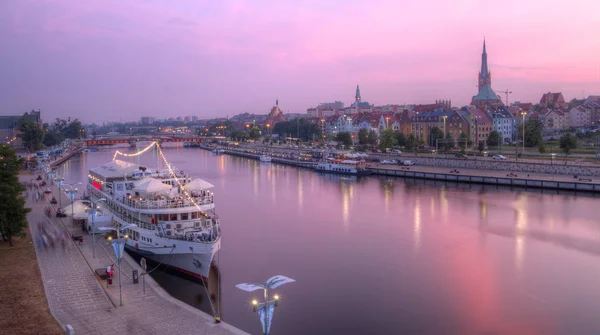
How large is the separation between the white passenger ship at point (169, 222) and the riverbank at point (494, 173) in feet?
52.4

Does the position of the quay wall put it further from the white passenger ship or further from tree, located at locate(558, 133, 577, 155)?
the white passenger ship

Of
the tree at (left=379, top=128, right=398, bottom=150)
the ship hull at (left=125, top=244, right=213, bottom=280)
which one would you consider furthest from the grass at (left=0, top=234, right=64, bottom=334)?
the tree at (left=379, top=128, right=398, bottom=150)

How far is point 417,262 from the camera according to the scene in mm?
11734

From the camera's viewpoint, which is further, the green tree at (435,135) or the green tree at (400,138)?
the green tree at (400,138)

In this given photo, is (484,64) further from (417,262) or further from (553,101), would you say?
(417,262)

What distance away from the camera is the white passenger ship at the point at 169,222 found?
33.3ft

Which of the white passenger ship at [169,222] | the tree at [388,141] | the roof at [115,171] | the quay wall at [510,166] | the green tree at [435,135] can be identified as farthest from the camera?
the green tree at [435,135]

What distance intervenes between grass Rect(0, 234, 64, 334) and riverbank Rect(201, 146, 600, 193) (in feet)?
65.3

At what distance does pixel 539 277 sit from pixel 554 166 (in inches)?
598

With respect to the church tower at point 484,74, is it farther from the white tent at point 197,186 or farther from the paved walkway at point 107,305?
the paved walkway at point 107,305

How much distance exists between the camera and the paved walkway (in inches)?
270

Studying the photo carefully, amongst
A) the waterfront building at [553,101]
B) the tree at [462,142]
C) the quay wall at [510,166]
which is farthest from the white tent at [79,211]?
the waterfront building at [553,101]

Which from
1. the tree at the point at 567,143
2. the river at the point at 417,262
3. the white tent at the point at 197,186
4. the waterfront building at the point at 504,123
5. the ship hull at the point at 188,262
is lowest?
the river at the point at 417,262

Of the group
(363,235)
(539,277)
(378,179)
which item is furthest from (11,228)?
(378,179)
